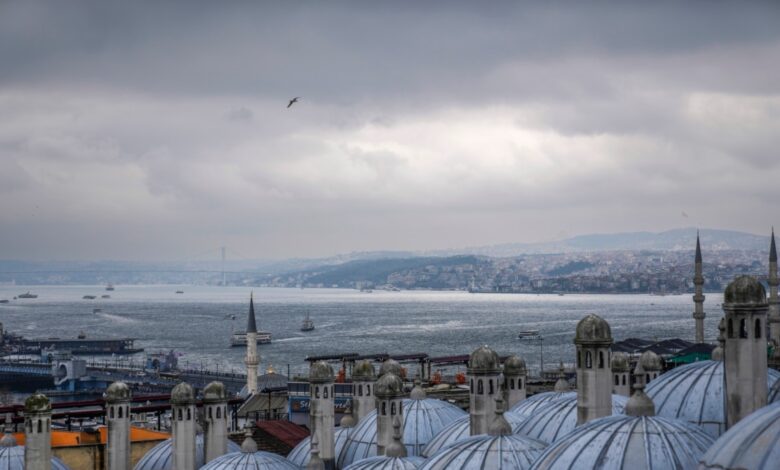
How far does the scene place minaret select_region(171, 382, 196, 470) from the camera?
84.6 ft

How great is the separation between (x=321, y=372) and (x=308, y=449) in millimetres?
2297

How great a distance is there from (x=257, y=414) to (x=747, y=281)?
40.2m

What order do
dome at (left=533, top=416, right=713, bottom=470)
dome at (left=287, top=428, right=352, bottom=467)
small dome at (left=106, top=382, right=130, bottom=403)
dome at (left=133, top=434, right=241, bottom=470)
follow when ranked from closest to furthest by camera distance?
dome at (left=533, top=416, right=713, bottom=470) → dome at (left=287, top=428, right=352, bottom=467) → dome at (left=133, top=434, right=241, bottom=470) → small dome at (left=106, top=382, right=130, bottom=403)

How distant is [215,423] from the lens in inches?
1044

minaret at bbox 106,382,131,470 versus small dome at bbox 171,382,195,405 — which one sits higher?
small dome at bbox 171,382,195,405

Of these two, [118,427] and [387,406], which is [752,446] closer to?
[387,406]

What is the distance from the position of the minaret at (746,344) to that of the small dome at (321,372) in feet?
39.5

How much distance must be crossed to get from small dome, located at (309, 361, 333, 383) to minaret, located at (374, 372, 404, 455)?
3.08 meters

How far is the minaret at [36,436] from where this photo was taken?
1014 inches

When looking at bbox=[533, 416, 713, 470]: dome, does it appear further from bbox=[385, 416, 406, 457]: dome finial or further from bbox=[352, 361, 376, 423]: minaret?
bbox=[352, 361, 376, 423]: minaret

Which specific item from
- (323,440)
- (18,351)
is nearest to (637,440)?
(323,440)

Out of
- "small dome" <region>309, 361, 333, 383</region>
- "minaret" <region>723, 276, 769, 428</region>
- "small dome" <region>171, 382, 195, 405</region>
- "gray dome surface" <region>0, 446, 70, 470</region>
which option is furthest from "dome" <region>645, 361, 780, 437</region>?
"gray dome surface" <region>0, 446, 70, 470</region>

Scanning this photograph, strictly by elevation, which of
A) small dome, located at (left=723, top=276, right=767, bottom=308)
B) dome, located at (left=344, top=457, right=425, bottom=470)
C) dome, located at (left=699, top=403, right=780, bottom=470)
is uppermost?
small dome, located at (left=723, top=276, right=767, bottom=308)

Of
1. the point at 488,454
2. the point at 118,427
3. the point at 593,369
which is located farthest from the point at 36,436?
the point at 593,369
